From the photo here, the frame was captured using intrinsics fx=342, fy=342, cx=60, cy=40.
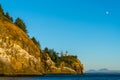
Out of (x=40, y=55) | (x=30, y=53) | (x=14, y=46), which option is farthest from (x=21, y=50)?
(x=40, y=55)

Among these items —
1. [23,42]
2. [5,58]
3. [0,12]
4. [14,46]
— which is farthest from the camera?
[0,12]

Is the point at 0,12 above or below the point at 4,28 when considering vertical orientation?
above

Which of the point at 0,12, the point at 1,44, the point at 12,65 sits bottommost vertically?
the point at 12,65

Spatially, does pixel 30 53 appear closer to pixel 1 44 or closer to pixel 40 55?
pixel 40 55

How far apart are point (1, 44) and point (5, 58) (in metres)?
6.74

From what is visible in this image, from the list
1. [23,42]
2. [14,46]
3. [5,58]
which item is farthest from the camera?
[23,42]

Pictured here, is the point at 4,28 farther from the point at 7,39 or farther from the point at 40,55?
the point at 40,55

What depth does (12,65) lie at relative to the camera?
14762cm

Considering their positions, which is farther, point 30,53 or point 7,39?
point 30,53

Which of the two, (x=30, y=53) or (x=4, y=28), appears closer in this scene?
(x=4, y=28)

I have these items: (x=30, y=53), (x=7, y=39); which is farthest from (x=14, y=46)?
(x=30, y=53)

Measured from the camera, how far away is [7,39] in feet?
504

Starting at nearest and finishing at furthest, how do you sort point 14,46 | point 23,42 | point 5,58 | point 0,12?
point 5,58
point 14,46
point 23,42
point 0,12

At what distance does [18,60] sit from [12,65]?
6643 mm
